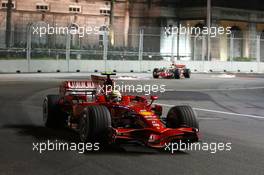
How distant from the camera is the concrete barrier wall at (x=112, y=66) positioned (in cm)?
3753

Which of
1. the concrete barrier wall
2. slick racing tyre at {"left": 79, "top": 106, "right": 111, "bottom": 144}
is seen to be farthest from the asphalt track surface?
the concrete barrier wall

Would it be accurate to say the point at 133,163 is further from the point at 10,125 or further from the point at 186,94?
Result: the point at 186,94

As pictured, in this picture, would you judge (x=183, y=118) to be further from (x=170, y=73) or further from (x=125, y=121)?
(x=170, y=73)

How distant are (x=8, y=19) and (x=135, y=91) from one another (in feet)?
89.2

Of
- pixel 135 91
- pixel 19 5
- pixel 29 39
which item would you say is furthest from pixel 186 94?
pixel 19 5

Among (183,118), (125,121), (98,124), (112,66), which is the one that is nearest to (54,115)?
(125,121)

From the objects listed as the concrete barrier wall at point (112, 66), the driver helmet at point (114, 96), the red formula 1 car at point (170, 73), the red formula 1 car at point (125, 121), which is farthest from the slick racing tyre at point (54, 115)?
the concrete barrier wall at point (112, 66)

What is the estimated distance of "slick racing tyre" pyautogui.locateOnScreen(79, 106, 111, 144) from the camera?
31.0 ft

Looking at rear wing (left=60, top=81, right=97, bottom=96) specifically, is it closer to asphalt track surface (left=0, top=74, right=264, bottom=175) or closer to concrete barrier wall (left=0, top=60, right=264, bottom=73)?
asphalt track surface (left=0, top=74, right=264, bottom=175)

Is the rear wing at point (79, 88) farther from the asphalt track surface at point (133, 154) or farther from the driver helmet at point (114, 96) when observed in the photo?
the driver helmet at point (114, 96)

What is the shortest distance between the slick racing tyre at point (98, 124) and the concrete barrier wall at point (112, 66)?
27953 mm

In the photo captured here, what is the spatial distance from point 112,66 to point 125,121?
3242cm

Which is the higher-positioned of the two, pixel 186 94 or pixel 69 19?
pixel 69 19

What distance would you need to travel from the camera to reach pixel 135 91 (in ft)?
78.2
